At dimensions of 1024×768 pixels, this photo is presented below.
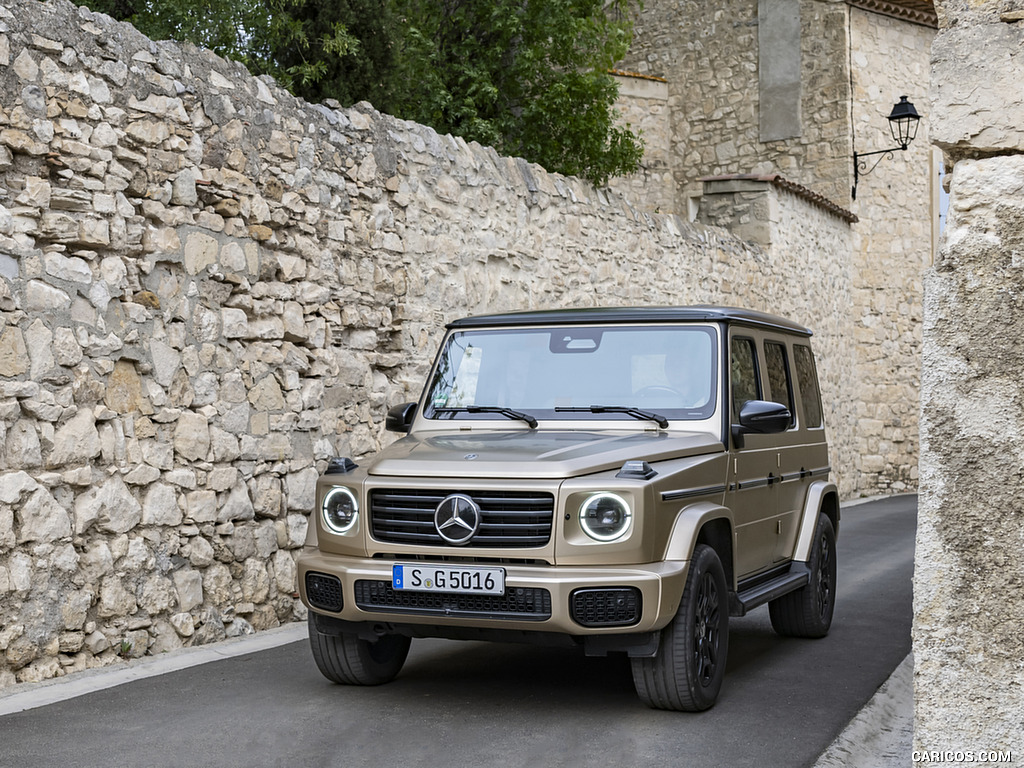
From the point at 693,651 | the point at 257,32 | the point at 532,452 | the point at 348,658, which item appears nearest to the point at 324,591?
the point at 348,658

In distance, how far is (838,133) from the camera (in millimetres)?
20562

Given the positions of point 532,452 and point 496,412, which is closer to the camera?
point 532,452

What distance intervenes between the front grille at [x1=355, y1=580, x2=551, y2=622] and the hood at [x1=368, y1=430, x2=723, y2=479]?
491mm

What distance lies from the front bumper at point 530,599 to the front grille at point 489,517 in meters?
0.12

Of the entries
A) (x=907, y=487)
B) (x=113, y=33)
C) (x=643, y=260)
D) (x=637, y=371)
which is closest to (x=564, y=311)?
(x=637, y=371)

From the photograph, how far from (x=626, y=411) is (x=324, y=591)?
5.60 ft

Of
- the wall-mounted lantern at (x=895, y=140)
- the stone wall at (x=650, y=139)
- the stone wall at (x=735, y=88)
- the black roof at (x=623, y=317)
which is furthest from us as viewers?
the stone wall at (x=650, y=139)

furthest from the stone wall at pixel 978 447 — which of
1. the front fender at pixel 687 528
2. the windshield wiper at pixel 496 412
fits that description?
the windshield wiper at pixel 496 412

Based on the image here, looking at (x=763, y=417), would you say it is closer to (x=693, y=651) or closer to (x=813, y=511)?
(x=693, y=651)

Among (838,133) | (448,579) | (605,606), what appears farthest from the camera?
(838,133)

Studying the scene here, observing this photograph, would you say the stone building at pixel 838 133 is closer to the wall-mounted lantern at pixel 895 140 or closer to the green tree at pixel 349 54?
the wall-mounted lantern at pixel 895 140

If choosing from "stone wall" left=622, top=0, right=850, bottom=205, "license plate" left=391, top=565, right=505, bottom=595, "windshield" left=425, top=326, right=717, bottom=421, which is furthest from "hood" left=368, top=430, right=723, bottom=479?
"stone wall" left=622, top=0, right=850, bottom=205

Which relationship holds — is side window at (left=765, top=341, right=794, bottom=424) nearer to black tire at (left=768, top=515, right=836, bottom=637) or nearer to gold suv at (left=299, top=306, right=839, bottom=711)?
gold suv at (left=299, top=306, right=839, bottom=711)

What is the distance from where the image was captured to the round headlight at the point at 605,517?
15.9ft
